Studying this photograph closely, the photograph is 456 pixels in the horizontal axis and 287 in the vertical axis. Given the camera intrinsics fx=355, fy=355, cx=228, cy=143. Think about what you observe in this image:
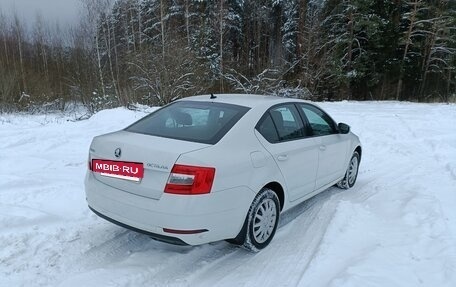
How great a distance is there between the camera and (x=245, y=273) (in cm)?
324

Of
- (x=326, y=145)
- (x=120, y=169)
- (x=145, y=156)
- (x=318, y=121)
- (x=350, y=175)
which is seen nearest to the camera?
(x=145, y=156)

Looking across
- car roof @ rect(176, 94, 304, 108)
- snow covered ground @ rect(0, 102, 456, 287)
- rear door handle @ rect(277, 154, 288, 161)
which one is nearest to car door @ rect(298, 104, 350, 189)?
snow covered ground @ rect(0, 102, 456, 287)

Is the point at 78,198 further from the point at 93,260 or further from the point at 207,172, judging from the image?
the point at 207,172

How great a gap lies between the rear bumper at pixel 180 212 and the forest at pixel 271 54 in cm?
1530

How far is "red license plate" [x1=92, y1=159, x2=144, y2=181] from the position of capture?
309 cm

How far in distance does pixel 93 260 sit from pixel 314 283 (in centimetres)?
203

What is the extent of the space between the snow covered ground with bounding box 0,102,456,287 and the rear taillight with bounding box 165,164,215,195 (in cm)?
81

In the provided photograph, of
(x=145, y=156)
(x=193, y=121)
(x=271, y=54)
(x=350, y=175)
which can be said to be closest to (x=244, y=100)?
(x=193, y=121)

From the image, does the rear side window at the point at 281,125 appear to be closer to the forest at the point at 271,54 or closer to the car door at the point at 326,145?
the car door at the point at 326,145

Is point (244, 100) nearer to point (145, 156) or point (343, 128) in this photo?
point (145, 156)

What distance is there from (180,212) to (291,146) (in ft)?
5.32

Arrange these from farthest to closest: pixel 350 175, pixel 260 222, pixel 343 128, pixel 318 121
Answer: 1. pixel 350 175
2. pixel 343 128
3. pixel 318 121
4. pixel 260 222

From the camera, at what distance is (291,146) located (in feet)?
13.1

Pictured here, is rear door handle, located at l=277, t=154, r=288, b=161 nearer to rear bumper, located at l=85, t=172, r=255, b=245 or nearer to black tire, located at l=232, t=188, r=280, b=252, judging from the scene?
black tire, located at l=232, t=188, r=280, b=252
